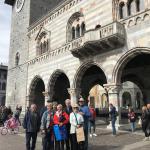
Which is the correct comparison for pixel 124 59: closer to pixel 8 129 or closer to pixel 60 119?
pixel 60 119

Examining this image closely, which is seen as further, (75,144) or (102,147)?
(102,147)

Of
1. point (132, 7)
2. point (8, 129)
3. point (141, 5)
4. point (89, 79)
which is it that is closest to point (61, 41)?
point (89, 79)

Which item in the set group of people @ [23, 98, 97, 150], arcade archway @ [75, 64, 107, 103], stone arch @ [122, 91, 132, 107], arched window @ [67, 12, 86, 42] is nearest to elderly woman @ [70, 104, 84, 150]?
group of people @ [23, 98, 97, 150]

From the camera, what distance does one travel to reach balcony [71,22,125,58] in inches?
512

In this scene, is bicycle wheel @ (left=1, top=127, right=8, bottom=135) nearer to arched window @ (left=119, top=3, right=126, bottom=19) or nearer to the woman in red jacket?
the woman in red jacket

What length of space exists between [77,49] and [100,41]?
7.19ft

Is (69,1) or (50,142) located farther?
(69,1)

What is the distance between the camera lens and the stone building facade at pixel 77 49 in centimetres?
1318

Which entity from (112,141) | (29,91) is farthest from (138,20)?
(29,91)

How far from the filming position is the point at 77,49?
15391 millimetres

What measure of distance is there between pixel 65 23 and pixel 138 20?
781cm

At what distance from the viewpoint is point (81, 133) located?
7.01 metres

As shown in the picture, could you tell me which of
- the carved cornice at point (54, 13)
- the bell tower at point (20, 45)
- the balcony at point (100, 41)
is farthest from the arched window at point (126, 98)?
the balcony at point (100, 41)

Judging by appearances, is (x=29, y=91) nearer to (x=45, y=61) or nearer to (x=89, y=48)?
(x=45, y=61)
